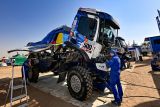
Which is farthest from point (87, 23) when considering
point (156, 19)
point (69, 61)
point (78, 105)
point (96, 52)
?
point (156, 19)

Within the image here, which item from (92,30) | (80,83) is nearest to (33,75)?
(80,83)

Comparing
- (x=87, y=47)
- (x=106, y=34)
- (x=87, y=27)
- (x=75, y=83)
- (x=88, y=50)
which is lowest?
(x=75, y=83)

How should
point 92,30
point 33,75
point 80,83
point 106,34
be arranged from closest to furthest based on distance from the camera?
point 80,83, point 92,30, point 106,34, point 33,75

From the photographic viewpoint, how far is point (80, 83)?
650 cm

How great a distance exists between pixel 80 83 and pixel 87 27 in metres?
2.23

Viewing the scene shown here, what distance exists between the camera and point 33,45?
11203mm

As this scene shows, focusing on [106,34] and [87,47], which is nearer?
[87,47]

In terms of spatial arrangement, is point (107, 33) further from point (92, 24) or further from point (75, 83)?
point (75, 83)

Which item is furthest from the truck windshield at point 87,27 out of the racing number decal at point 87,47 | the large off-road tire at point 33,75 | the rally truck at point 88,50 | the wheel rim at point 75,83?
the large off-road tire at point 33,75

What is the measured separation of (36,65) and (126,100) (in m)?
5.32

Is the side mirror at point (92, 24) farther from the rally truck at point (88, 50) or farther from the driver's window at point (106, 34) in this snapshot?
the driver's window at point (106, 34)

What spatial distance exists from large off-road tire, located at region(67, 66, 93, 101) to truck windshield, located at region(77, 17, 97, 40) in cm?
137

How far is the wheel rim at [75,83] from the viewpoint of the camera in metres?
6.63

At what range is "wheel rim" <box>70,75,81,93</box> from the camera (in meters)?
6.63
